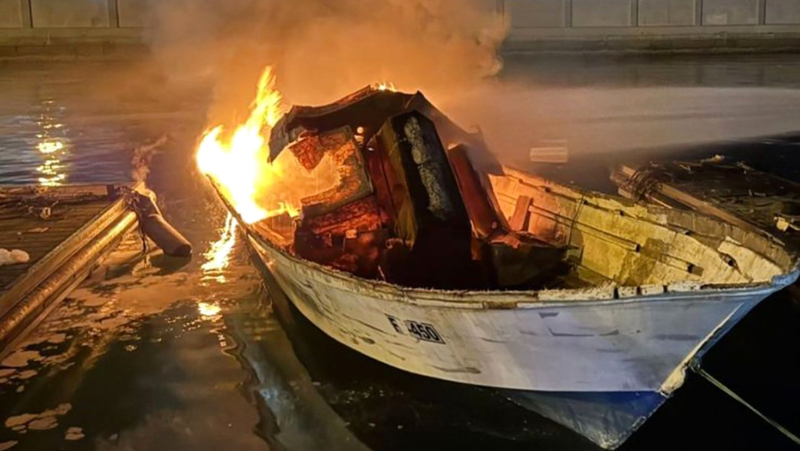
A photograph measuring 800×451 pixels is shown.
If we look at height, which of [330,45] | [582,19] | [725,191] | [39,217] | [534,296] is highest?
[582,19]

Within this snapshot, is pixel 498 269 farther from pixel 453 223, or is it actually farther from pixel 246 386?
pixel 246 386

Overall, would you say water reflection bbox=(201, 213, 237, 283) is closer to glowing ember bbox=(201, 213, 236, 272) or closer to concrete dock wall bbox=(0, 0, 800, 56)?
glowing ember bbox=(201, 213, 236, 272)

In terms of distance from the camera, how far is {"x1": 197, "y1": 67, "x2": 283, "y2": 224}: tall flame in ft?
39.2

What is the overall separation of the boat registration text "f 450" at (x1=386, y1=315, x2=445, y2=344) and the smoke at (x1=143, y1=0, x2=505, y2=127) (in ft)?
27.0

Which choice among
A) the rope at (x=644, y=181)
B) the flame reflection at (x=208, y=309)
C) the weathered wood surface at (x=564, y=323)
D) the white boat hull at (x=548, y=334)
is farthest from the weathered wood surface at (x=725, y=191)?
the flame reflection at (x=208, y=309)

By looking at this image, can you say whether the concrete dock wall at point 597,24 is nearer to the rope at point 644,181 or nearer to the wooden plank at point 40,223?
the rope at point 644,181

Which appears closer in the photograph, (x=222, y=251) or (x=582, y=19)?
(x=222, y=251)

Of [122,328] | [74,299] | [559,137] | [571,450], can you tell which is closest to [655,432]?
[571,450]

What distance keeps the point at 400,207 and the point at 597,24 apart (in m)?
40.9

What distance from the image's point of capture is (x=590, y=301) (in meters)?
5.99

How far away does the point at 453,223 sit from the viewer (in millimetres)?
8242

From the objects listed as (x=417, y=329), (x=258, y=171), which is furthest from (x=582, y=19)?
(x=417, y=329)

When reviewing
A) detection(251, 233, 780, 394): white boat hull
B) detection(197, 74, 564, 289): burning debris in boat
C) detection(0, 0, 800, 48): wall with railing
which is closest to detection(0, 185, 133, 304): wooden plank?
detection(197, 74, 564, 289): burning debris in boat

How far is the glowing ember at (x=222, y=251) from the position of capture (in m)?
12.0
